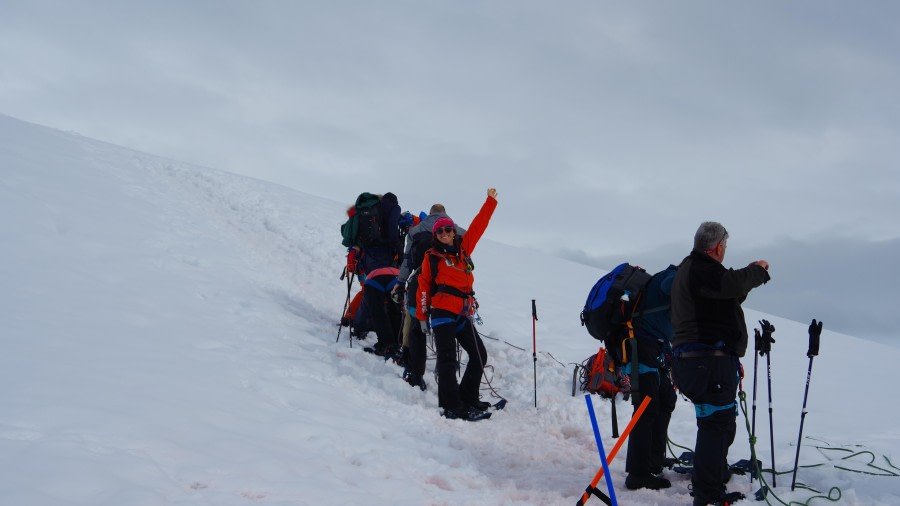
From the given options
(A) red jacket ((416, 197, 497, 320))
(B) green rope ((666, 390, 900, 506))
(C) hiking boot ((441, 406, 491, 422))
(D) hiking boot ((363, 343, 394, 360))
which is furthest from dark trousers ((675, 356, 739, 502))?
(D) hiking boot ((363, 343, 394, 360))

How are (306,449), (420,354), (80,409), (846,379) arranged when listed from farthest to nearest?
1. (846,379)
2. (420,354)
3. (306,449)
4. (80,409)

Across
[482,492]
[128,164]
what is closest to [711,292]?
[482,492]

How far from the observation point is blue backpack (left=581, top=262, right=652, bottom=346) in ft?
17.1

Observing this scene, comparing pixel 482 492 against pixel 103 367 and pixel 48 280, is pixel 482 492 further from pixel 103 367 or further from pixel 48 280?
pixel 48 280

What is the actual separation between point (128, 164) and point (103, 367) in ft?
53.2

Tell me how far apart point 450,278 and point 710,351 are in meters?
3.09

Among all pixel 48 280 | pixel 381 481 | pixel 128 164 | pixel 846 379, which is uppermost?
pixel 128 164

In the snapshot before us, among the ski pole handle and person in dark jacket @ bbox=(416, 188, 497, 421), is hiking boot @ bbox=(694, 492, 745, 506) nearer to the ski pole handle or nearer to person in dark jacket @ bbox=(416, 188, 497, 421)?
the ski pole handle

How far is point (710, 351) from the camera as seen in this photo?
4527mm

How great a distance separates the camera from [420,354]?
309 inches

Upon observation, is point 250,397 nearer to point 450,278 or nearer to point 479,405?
point 450,278

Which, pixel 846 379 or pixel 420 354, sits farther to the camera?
pixel 846 379

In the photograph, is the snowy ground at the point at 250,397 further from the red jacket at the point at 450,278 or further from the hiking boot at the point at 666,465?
the red jacket at the point at 450,278

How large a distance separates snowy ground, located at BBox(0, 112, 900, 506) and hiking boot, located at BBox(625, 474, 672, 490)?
0.10 m
